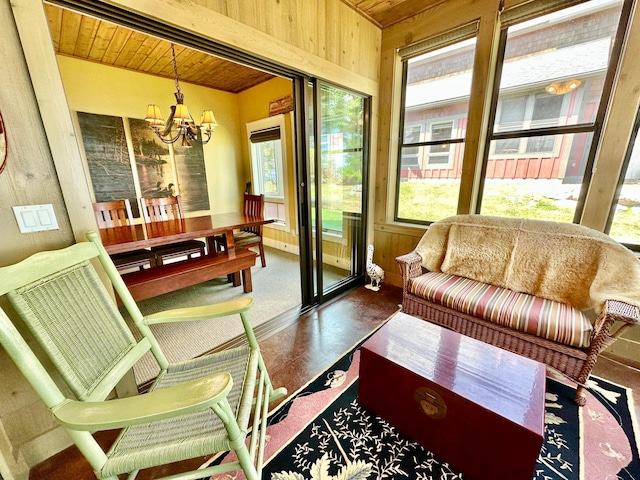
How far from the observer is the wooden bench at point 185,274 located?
2.08 metres

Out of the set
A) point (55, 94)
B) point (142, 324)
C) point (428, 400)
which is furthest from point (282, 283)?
point (55, 94)

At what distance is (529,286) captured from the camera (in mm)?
1850

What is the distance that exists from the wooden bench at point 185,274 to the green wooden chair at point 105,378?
1.10 m

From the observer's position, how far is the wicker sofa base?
143cm

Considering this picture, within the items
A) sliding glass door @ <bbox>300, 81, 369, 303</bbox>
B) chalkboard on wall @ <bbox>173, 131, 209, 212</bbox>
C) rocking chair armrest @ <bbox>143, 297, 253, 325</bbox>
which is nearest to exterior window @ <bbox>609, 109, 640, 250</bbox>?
sliding glass door @ <bbox>300, 81, 369, 303</bbox>

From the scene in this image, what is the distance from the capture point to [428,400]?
1133 mm

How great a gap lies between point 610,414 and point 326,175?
2.53 meters

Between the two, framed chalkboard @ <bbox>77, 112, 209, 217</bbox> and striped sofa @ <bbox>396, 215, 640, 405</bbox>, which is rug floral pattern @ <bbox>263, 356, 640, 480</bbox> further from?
framed chalkboard @ <bbox>77, 112, 209, 217</bbox>

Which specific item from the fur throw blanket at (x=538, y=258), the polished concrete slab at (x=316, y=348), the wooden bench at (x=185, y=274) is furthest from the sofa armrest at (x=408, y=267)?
the wooden bench at (x=185, y=274)

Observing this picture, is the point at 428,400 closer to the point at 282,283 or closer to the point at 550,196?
the point at 550,196

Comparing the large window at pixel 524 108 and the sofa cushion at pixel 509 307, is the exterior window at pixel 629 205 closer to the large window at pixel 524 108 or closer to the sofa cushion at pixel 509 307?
the large window at pixel 524 108

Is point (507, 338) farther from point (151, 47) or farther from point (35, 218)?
point (151, 47)

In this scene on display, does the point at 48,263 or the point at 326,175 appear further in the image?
the point at 326,175

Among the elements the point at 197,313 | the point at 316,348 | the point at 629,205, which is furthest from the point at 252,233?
the point at 629,205
